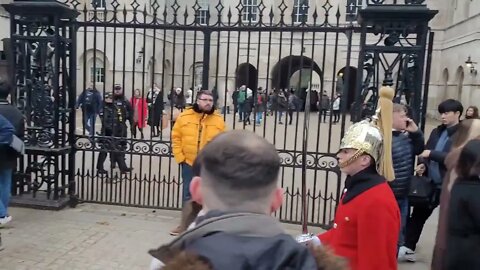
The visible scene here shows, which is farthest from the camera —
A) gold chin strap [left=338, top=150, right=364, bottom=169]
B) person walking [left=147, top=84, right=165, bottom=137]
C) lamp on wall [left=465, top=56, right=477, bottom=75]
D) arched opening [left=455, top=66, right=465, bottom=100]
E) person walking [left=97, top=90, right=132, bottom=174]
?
arched opening [left=455, top=66, right=465, bottom=100]

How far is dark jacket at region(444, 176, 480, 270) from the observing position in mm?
3166

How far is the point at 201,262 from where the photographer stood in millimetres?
1351

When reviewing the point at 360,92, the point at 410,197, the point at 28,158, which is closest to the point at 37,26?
the point at 28,158

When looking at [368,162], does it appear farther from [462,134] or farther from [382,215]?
[462,134]

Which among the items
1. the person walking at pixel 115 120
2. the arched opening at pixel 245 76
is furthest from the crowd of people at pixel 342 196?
the person walking at pixel 115 120

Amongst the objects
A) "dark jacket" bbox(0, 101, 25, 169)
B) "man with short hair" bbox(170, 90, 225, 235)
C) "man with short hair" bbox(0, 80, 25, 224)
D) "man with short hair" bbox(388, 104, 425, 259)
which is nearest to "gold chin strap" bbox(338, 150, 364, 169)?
"man with short hair" bbox(388, 104, 425, 259)

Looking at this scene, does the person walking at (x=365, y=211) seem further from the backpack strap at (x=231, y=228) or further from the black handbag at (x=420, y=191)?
the black handbag at (x=420, y=191)

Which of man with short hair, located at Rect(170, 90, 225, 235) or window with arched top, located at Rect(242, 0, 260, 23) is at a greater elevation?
window with arched top, located at Rect(242, 0, 260, 23)

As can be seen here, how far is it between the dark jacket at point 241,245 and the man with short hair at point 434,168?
467 centimetres

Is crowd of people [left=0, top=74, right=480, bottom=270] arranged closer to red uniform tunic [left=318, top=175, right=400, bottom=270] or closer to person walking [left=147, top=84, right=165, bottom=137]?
red uniform tunic [left=318, top=175, right=400, bottom=270]

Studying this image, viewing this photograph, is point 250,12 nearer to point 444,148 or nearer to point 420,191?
point 444,148

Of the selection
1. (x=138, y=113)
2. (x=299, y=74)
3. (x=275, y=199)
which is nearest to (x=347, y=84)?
(x=299, y=74)

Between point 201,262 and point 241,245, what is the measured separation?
0.12 meters

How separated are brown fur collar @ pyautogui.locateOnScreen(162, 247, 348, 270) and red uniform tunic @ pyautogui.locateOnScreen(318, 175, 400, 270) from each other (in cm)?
125
